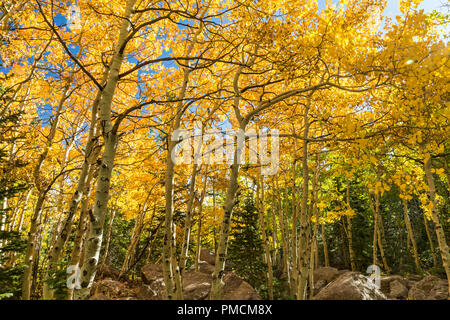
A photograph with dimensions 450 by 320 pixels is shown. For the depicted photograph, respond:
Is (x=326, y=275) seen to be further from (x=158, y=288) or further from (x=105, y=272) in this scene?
(x=105, y=272)

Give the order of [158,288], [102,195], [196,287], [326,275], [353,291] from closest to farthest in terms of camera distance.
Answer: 1. [102,195]
2. [353,291]
3. [196,287]
4. [158,288]
5. [326,275]

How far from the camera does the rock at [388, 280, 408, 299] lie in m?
9.95

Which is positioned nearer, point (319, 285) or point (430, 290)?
point (430, 290)

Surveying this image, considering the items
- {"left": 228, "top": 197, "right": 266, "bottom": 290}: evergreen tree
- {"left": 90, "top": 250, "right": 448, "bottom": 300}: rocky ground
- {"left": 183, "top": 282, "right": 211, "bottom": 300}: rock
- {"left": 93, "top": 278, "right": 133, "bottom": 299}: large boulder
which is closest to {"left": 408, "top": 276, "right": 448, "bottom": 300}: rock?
{"left": 90, "top": 250, "right": 448, "bottom": 300}: rocky ground

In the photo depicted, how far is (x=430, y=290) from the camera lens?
9711 mm

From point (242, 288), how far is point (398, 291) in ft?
23.1

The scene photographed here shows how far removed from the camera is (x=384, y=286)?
11.3 m

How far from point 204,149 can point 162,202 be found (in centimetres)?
386

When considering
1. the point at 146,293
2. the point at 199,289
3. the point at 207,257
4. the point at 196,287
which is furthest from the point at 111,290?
the point at 207,257

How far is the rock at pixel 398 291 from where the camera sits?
9945 mm

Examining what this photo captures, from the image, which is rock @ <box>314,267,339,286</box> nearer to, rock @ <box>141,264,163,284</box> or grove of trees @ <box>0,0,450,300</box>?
grove of trees @ <box>0,0,450,300</box>

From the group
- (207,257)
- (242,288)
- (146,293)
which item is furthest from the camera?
(207,257)

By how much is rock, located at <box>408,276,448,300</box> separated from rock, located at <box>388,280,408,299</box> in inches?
16.1
